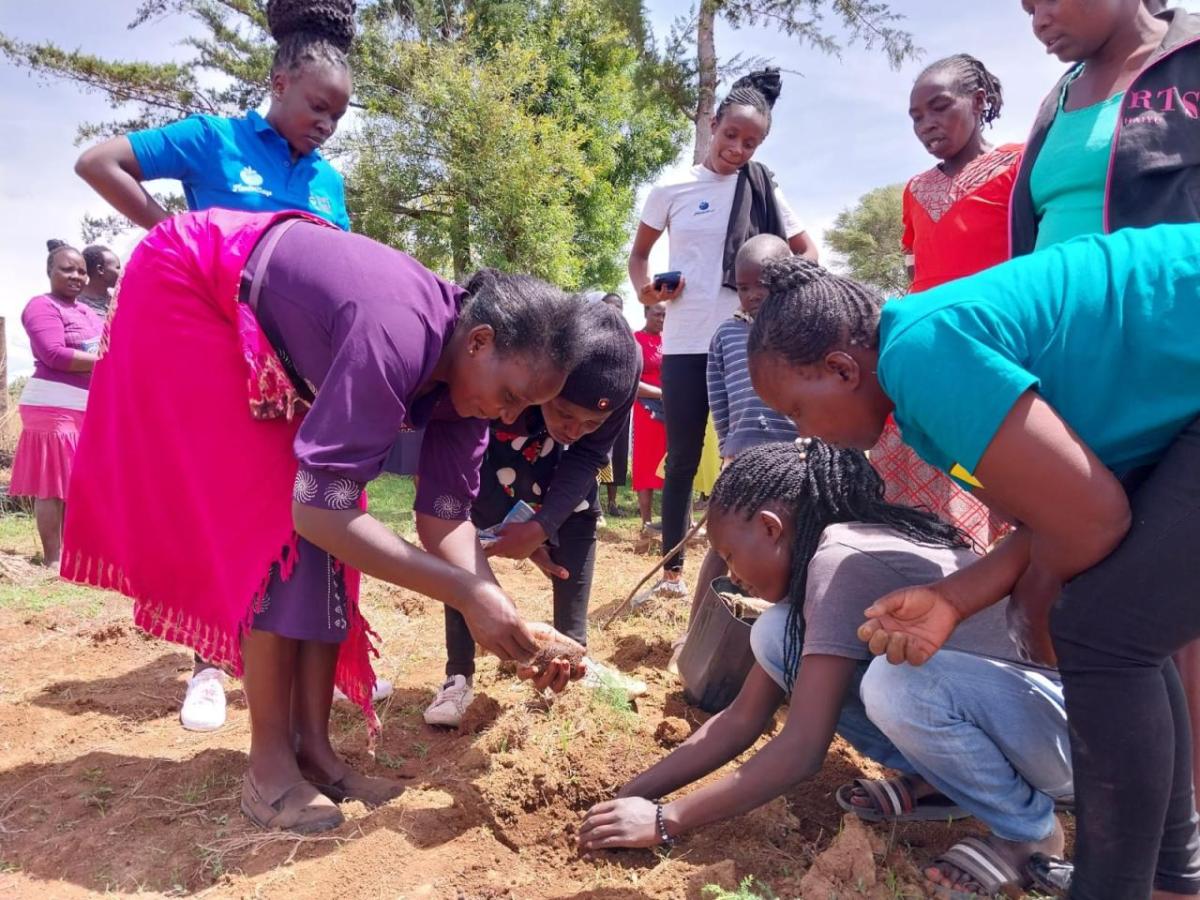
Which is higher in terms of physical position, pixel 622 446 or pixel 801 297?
pixel 801 297

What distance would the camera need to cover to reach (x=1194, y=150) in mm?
1969

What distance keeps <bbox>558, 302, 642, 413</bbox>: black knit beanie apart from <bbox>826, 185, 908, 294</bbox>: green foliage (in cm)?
2470

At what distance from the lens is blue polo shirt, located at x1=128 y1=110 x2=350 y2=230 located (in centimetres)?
277

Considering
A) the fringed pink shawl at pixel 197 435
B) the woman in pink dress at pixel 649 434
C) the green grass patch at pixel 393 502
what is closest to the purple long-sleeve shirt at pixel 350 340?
the fringed pink shawl at pixel 197 435

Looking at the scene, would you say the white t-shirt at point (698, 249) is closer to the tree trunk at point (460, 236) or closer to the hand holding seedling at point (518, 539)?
the hand holding seedling at point (518, 539)

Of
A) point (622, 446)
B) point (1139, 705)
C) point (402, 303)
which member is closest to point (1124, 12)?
point (1139, 705)

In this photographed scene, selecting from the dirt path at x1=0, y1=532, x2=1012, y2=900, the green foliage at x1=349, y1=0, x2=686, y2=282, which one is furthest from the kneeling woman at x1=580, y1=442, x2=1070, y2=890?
the green foliage at x1=349, y1=0, x2=686, y2=282

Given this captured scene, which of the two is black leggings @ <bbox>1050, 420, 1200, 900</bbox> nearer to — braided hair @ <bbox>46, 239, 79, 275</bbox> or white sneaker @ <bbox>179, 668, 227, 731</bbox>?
white sneaker @ <bbox>179, 668, 227, 731</bbox>

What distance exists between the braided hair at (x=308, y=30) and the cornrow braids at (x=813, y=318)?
77.6 inches

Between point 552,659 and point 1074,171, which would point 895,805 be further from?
point 1074,171

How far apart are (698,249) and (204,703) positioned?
265 centimetres

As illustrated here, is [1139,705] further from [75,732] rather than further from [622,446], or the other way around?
[622,446]

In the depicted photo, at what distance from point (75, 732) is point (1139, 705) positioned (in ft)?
9.93

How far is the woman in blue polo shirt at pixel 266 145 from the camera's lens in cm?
272
